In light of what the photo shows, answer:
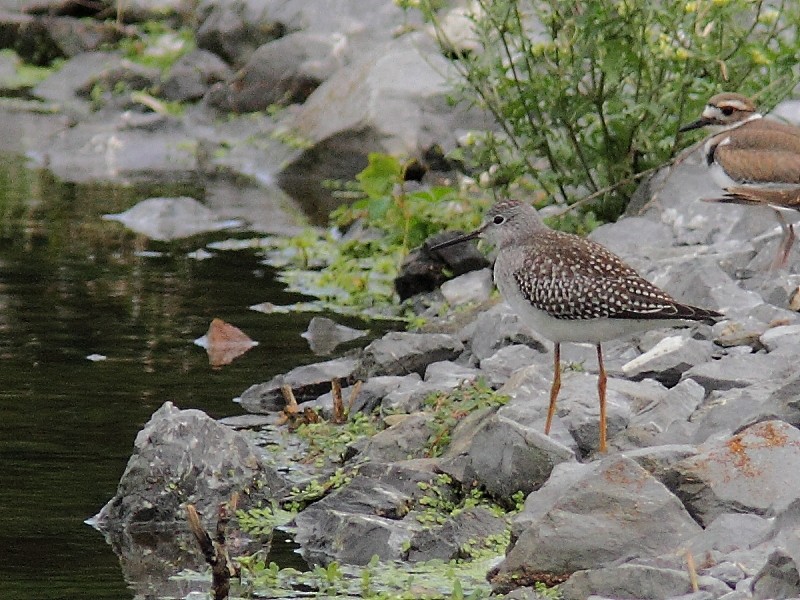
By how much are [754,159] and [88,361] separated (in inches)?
180

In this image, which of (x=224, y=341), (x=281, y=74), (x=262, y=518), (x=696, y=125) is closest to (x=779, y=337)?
(x=696, y=125)

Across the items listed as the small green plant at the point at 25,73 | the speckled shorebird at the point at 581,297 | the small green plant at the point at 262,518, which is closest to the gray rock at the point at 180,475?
the small green plant at the point at 262,518

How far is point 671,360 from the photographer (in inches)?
345

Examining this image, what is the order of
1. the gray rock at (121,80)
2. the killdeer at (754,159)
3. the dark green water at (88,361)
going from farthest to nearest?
the gray rock at (121,80) → the killdeer at (754,159) → the dark green water at (88,361)

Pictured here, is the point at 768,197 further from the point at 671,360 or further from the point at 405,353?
the point at 405,353

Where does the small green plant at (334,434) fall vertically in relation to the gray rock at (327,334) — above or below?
above

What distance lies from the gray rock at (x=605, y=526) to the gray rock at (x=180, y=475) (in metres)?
1.92

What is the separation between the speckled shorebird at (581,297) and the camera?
7785 mm

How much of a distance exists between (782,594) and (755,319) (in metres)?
4.15

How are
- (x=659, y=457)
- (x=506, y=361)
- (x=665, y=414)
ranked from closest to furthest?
(x=659, y=457) < (x=665, y=414) < (x=506, y=361)

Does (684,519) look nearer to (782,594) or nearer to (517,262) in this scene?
(782,594)

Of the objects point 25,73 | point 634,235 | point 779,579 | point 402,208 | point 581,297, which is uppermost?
point 581,297

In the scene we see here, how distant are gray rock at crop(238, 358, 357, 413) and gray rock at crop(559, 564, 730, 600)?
4.19 meters

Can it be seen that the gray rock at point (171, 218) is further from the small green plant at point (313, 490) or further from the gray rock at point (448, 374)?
the small green plant at point (313, 490)
